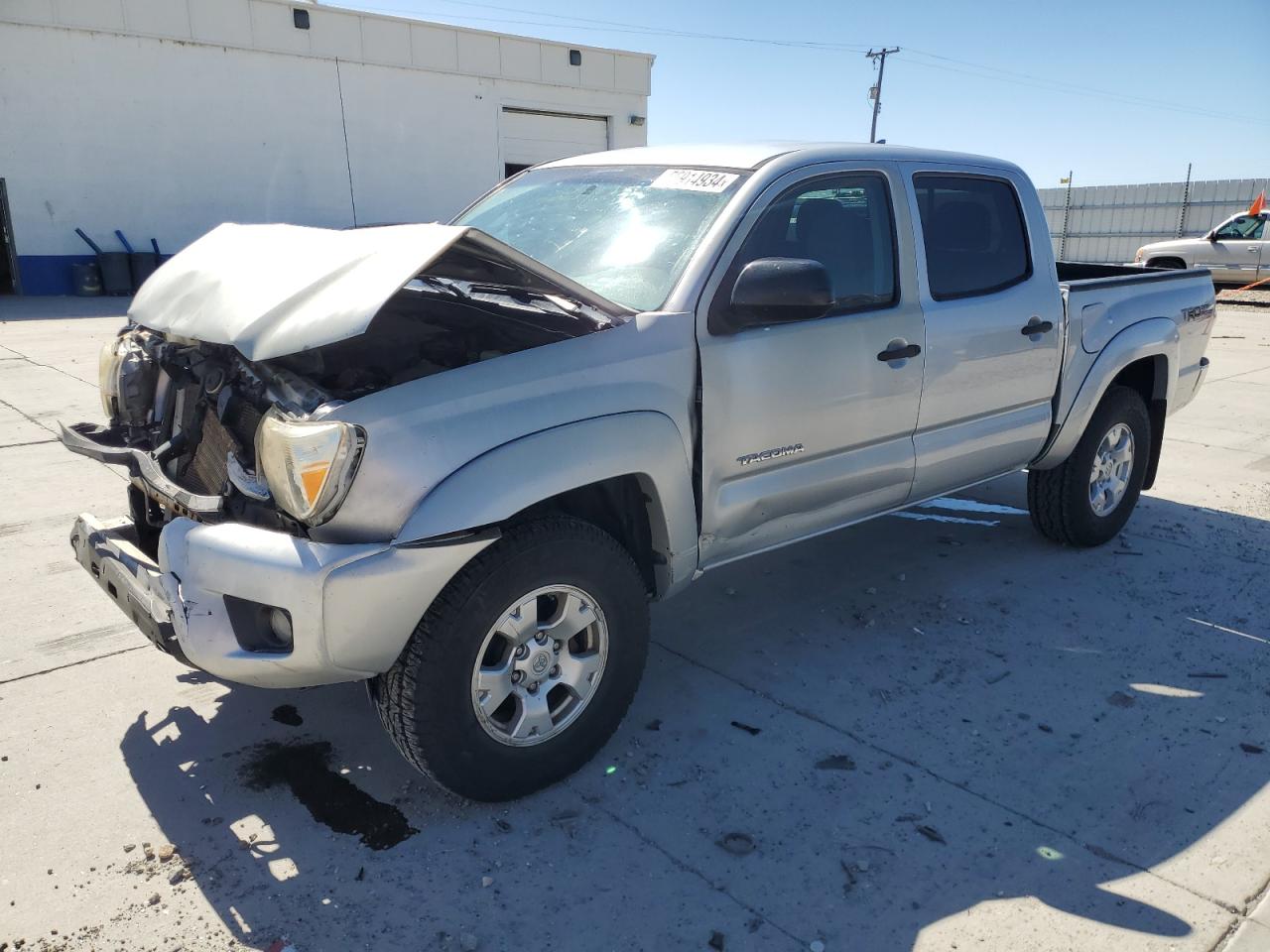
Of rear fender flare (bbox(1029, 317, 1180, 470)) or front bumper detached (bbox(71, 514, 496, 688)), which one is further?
rear fender flare (bbox(1029, 317, 1180, 470))

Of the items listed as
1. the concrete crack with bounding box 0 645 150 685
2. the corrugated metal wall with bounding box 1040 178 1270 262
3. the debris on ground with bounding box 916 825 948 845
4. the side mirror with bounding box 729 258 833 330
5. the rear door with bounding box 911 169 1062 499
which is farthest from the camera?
the corrugated metal wall with bounding box 1040 178 1270 262

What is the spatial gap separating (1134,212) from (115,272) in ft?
81.7

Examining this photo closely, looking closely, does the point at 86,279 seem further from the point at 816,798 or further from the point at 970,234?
the point at 816,798

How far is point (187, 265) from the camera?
331 cm

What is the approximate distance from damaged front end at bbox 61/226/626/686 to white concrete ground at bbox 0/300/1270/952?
601 millimetres

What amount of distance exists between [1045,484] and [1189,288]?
5.03ft

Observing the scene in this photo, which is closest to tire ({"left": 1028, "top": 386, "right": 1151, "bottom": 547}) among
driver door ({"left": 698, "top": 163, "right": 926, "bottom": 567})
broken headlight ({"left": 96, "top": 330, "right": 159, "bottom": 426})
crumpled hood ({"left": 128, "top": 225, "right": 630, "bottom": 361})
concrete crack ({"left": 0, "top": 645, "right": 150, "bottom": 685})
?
driver door ({"left": 698, "top": 163, "right": 926, "bottom": 567})

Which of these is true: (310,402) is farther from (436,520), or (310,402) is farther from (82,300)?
(82,300)

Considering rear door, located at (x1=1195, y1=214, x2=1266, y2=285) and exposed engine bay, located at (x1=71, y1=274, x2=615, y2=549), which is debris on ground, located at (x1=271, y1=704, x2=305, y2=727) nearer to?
exposed engine bay, located at (x1=71, y1=274, x2=615, y2=549)

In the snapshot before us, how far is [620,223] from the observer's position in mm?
3590

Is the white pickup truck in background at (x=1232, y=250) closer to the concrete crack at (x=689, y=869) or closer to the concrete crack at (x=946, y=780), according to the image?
the concrete crack at (x=946, y=780)

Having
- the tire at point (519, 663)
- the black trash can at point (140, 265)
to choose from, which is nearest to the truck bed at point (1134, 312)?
the tire at point (519, 663)

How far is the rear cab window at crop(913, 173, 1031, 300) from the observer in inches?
159

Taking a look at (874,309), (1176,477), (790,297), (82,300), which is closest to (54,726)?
(790,297)
